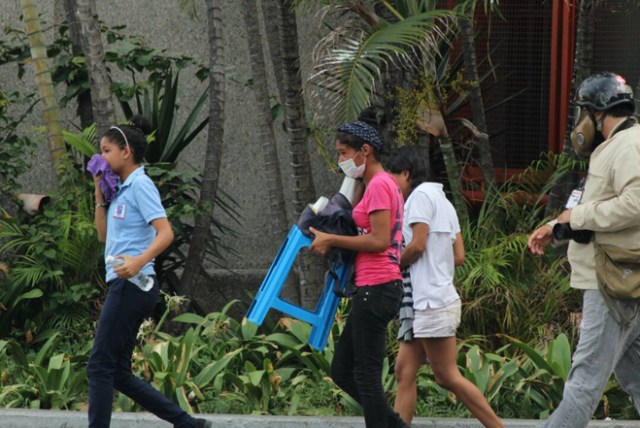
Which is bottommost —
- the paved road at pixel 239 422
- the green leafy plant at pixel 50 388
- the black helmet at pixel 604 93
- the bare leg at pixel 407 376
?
the paved road at pixel 239 422

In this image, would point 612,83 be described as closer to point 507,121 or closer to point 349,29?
point 349,29

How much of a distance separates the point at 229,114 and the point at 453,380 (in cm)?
512

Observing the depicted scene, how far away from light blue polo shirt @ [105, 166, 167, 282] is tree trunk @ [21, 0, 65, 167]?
310 cm

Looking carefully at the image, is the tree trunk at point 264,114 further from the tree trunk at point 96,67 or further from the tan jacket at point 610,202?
the tan jacket at point 610,202

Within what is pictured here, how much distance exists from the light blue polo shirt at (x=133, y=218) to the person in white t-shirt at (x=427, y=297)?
128cm

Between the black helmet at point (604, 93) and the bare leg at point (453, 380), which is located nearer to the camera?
the black helmet at point (604, 93)

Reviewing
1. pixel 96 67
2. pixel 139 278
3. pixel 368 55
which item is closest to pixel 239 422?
pixel 139 278

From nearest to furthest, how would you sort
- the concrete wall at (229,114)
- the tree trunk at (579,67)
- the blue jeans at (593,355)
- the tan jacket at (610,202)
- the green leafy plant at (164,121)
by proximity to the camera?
the tan jacket at (610,202) < the blue jeans at (593,355) < the tree trunk at (579,67) < the green leafy plant at (164,121) < the concrete wall at (229,114)

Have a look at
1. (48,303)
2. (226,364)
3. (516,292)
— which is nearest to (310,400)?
(226,364)

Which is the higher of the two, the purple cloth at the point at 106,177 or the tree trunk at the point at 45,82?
the tree trunk at the point at 45,82

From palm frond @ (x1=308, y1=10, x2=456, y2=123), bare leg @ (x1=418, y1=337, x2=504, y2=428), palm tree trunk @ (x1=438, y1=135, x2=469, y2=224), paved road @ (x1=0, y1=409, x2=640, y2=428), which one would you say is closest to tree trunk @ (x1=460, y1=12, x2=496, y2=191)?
palm tree trunk @ (x1=438, y1=135, x2=469, y2=224)

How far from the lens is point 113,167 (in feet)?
19.2

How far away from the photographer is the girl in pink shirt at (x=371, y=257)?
5652 mm

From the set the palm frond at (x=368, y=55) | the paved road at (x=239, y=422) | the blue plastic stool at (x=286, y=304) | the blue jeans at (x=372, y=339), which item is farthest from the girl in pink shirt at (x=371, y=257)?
the palm frond at (x=368, y=55)
